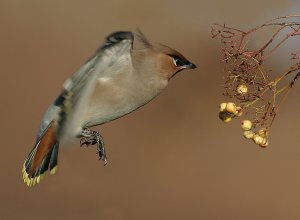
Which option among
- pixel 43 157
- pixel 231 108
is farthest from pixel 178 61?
pixel 231 108

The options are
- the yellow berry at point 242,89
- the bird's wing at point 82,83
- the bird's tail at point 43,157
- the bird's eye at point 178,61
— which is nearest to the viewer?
the yellow berry at point 242,89

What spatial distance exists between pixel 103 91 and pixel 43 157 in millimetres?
531

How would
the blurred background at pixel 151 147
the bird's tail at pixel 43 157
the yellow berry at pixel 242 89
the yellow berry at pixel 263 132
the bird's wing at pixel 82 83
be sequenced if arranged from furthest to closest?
the blurred background at pixel 151 147, the bird's tail at pixel 43 157, the bird's wing at pixel 82 83, the yellow berry at pixel 263 132, the yellow berry at pixel 242 89

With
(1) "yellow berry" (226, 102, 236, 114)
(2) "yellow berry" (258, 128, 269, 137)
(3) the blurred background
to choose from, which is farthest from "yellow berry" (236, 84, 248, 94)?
(3) the blurred background

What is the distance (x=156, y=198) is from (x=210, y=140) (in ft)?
5.49

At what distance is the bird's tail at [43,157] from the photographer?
3764mm

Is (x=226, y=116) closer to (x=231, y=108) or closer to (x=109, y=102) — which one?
(x=231, y=108)

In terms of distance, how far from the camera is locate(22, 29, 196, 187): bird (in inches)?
134

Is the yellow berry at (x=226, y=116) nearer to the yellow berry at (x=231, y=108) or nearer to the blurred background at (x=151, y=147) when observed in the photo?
the yellow berry at (x=231, y=108)

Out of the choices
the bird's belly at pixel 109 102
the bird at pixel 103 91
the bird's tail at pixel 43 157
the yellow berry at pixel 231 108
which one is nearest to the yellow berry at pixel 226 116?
the yellow berry at pixel 231 108

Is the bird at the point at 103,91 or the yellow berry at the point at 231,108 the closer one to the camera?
the yellow berry at the point at 231,108

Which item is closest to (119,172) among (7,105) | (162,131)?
(162,131)

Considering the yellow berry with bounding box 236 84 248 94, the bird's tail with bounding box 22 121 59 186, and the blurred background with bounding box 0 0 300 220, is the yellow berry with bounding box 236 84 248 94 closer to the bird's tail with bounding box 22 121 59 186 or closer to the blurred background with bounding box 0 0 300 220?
the bird's tail with bounding box 22 121 59 186

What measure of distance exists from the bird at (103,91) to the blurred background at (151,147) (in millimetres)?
3183
